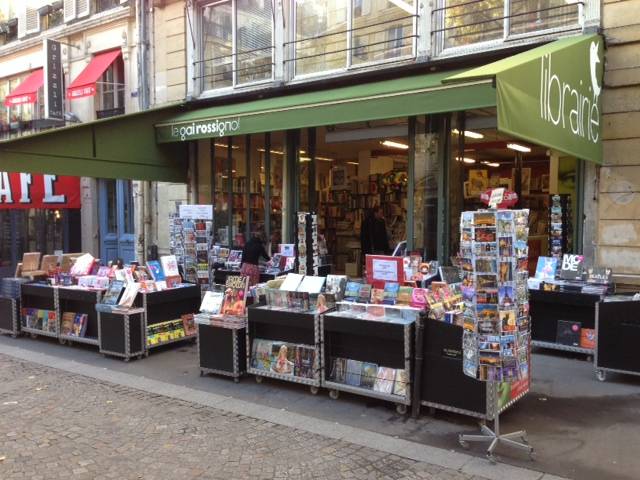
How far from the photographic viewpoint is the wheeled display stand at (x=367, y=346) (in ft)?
18.3

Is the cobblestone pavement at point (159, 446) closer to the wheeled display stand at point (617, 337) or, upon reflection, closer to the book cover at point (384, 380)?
the book cover at point (384, 380)

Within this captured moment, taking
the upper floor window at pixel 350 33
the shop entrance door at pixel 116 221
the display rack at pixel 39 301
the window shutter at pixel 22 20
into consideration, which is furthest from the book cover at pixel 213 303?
the window shutter at pixel 22 20

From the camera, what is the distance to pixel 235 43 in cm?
1252

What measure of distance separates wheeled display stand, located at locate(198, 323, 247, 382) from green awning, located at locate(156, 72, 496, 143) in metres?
3.96

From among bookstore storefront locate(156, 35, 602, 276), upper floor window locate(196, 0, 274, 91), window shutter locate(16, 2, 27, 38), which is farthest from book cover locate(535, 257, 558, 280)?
window shutter locate(16, 2, 27, 38)

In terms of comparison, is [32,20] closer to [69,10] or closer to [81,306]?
[69,10]

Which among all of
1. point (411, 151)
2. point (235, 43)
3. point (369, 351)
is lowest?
point (369, 351)

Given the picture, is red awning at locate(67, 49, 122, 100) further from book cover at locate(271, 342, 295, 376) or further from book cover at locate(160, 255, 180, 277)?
book cover at locate(271, 342, 295, 376)

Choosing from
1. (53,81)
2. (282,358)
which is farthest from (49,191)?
(282,358)

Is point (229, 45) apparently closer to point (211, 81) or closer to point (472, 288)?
point (211, 81)

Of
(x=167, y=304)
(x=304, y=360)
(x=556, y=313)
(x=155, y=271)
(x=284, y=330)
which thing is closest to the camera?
(x=304, y=360)

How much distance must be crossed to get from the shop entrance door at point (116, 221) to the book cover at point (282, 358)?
9.18m

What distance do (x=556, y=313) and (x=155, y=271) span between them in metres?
5.75

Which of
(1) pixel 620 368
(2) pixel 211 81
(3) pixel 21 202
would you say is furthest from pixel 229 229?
(1) pixel 620 368
